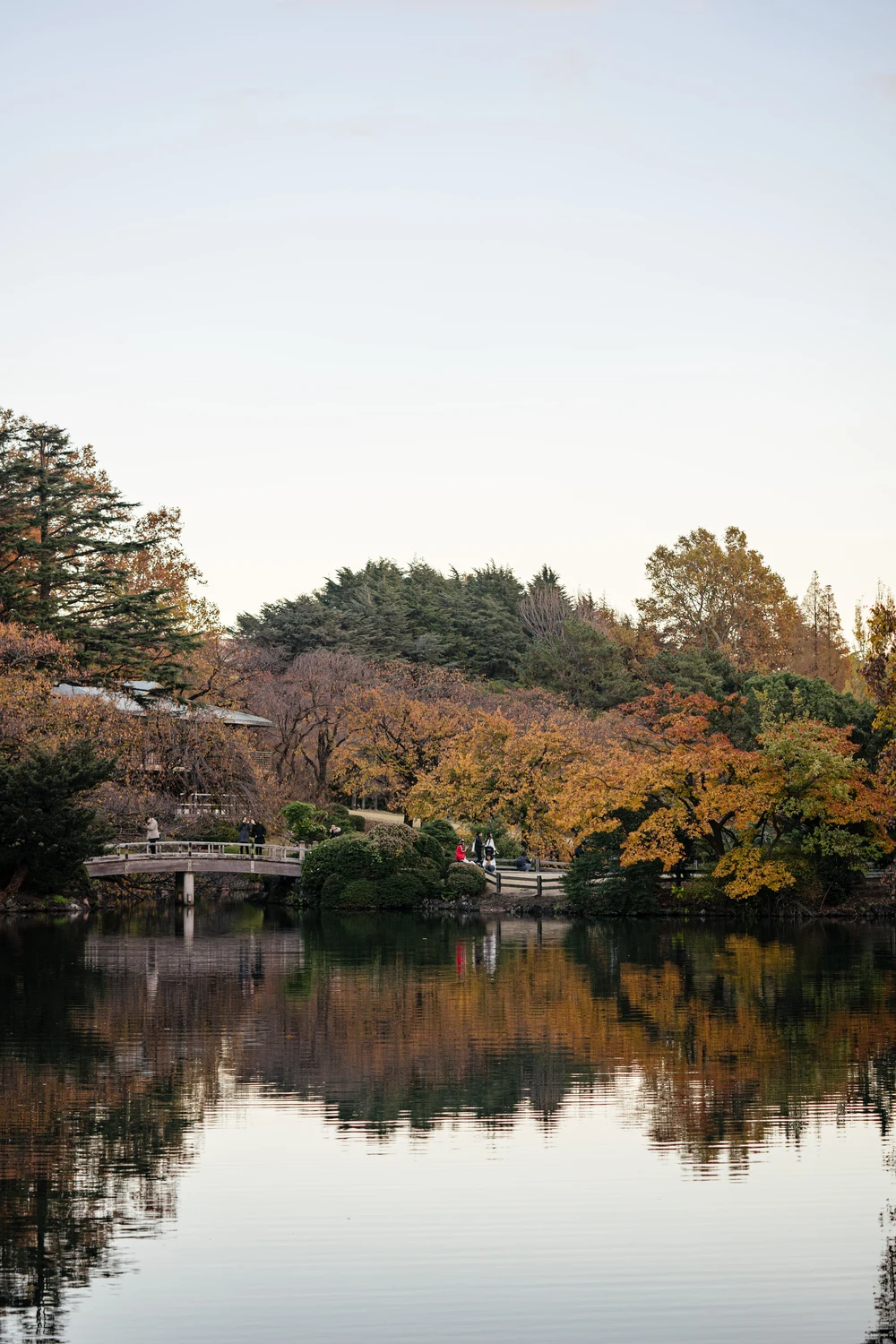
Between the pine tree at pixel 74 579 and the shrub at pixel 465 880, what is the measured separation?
33.7 feet

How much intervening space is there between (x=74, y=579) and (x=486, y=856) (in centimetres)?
1493

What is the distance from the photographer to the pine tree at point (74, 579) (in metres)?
45.8

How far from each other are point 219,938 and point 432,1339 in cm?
2773

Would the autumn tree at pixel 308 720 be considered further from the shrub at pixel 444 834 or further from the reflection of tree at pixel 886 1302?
the reflection of tree at pixel 886 1302

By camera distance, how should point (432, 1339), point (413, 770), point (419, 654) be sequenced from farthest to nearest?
1. point (419, 654)
2. point (413, 770)
3. point (432, 1339)

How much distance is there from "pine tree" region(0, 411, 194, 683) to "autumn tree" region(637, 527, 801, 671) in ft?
109

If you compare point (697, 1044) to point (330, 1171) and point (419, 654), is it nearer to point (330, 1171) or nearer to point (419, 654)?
point (330, 1171)

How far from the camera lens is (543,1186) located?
479 inches

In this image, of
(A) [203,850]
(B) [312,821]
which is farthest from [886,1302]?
(B) [312,821]

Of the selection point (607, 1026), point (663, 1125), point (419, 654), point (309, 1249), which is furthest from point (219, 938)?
point (419, 654)

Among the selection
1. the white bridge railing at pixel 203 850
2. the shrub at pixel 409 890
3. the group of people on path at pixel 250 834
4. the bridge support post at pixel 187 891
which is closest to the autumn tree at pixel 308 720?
the group of people on path at pixel 250 834

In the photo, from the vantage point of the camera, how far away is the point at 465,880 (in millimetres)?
44469

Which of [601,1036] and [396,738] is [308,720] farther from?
[601,1036]

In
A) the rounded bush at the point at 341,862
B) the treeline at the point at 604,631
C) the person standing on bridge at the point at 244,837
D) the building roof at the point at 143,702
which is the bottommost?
the rounded bush at the point at 341,862
